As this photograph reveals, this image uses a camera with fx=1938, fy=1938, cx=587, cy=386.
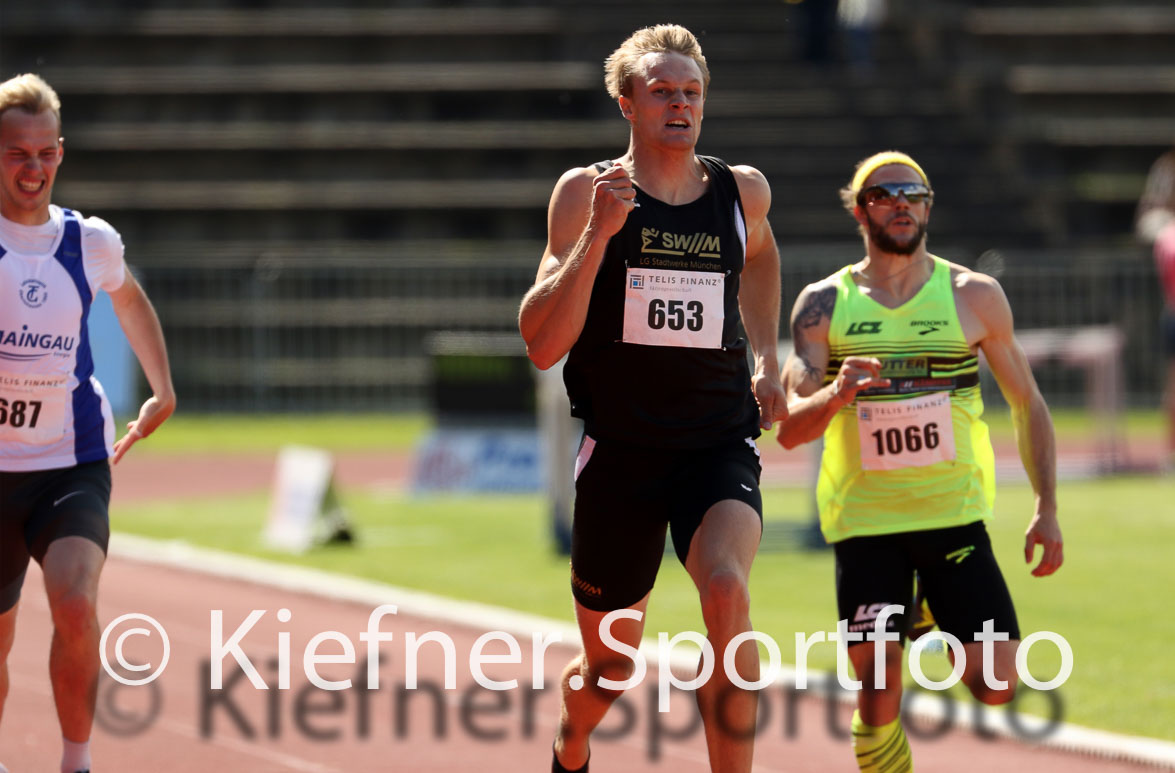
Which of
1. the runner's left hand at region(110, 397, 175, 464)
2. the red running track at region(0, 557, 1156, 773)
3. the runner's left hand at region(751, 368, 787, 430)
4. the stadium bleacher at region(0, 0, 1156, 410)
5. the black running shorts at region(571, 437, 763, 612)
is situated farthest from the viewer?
the stadium bleacher at region(0, 0, 1156, 410)

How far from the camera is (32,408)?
20.8 feet

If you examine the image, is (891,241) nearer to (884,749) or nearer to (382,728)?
(884,749)

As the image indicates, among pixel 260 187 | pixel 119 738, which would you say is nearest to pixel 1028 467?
pixel 119 738

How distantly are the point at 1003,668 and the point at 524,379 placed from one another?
12068mm

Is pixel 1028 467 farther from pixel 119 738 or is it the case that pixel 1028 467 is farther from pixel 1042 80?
pixel 1042 80

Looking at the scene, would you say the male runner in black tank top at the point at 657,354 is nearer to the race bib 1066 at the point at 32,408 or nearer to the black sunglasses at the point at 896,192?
the black sunglasses at the point at 896,192

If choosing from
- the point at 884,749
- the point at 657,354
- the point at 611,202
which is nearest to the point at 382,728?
the point at 884,749

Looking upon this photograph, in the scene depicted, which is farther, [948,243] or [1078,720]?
[948,243]

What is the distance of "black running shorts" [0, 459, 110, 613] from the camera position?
629 centimetres

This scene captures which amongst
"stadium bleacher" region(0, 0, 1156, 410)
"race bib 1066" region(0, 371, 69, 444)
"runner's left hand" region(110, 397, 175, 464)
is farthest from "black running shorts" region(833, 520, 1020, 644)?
"stadium bleacher" region(0, 0, 1156, 410)

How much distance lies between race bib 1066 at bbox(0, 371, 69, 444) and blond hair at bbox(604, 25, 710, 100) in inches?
82.8

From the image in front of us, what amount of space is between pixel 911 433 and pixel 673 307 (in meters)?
1.10

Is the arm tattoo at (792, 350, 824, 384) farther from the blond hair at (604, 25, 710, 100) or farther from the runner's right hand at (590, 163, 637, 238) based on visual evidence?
the runner's right hand at (590, 163, 637, 238)

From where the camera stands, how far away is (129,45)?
1284 inches
